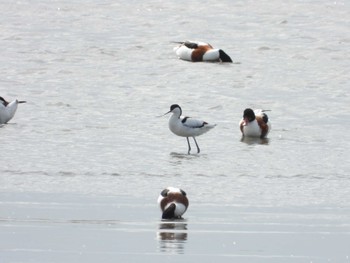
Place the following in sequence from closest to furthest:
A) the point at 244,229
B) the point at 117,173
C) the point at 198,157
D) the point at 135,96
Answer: the point at 244,229, the point at 117,173, the point at 198,157, the point at 135,96

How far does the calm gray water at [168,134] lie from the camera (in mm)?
11078

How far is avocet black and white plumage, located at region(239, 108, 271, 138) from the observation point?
18.6 m

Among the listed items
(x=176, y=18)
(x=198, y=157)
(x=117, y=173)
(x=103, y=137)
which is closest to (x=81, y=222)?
(x=117, y=173)

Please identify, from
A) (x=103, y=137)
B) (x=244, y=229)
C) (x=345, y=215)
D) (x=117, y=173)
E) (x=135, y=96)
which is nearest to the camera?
(x=244, y=229)

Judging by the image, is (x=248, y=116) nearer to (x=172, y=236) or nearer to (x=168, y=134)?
(x=168, y=134)

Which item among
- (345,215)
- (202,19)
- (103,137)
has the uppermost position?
(345,215)

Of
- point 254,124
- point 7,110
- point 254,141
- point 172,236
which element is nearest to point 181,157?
point 254,141

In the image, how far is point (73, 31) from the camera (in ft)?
96.7

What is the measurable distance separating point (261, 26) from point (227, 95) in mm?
8516

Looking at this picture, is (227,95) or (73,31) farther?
(73,31)

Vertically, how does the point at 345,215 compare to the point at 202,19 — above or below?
above

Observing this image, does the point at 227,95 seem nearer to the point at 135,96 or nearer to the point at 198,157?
the point at 135,96

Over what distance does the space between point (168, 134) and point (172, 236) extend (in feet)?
25.4

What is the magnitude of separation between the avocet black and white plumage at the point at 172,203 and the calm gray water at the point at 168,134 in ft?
0.39
